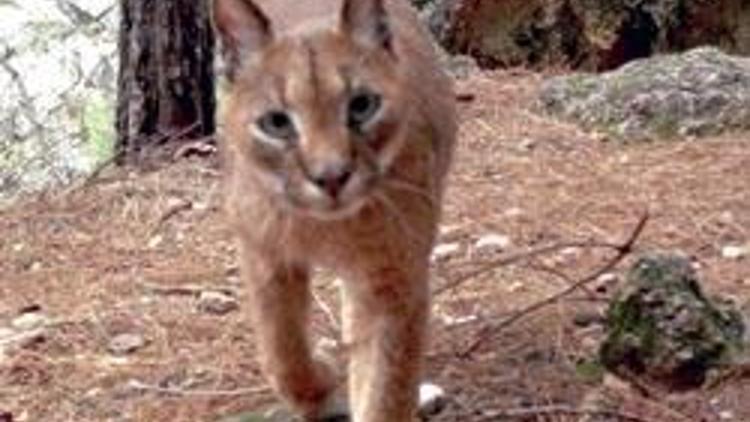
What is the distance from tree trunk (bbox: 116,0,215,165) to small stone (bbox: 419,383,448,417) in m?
3.30

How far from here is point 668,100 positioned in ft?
24.2

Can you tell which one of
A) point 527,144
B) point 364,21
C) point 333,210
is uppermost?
Result: point 364,21

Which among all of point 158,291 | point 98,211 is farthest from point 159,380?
point 98,211

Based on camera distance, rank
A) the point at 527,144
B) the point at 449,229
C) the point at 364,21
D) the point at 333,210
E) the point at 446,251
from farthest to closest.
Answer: the point at 527,144 → the point at 449,229 → the point at 446,251 → the point at 364,21 → the point at 333,210

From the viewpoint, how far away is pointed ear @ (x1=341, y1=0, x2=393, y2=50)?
3.88 metres

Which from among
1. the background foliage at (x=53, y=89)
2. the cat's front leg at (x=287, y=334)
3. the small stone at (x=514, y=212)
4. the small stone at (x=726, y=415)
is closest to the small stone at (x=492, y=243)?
the small stone at (x=514, y=212)

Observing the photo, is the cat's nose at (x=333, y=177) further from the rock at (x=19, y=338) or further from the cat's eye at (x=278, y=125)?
Answer: the rock at (x=19, y=338)

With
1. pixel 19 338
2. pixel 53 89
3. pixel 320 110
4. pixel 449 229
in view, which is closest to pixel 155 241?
pixel 449 229

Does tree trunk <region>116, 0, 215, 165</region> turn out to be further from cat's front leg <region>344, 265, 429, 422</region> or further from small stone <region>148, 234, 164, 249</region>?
cat's front leg <region>344, 265, 429, 422</region>

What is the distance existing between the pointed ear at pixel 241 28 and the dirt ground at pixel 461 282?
3.52 feet

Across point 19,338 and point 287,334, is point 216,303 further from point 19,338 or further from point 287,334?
point 287,334

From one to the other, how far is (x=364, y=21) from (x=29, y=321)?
6.83 ft

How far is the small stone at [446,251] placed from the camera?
588 centimetres

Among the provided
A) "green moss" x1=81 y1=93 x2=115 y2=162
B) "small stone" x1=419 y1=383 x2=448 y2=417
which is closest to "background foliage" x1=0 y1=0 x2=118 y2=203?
"green moss" x1=81 y1=93 x2=115 y2=162
